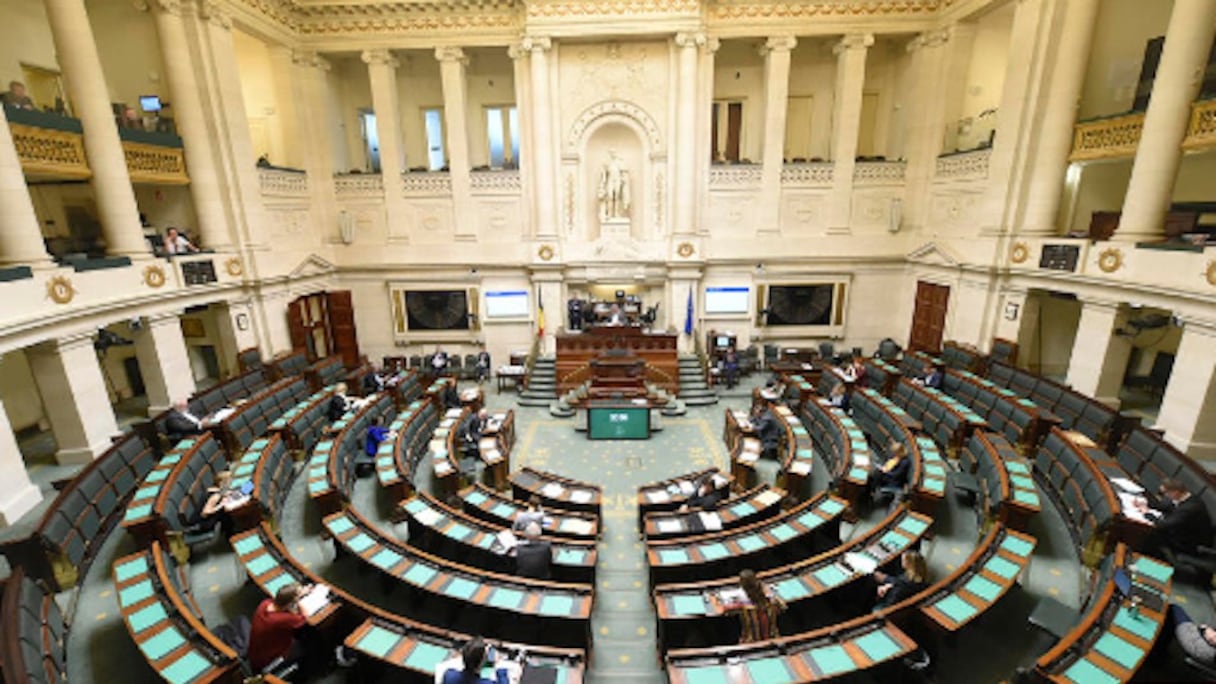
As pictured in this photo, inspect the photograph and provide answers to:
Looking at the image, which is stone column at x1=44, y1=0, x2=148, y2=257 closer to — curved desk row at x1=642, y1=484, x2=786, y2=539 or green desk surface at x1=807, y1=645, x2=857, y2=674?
curved desk row at x1=642, y1=484, x2=786, y2=539

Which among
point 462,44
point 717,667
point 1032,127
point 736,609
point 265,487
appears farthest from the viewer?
point 462,44

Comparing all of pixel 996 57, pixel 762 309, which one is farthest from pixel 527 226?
pixel 996 57

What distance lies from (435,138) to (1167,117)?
20.2 metres

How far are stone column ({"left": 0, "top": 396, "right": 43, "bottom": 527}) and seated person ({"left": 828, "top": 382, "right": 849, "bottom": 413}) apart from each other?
16.2 metres

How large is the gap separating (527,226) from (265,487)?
11687mm

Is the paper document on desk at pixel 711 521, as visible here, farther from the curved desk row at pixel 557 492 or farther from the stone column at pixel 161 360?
the stone column at pixel 161 360

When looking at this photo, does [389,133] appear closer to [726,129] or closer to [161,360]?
[161,360]

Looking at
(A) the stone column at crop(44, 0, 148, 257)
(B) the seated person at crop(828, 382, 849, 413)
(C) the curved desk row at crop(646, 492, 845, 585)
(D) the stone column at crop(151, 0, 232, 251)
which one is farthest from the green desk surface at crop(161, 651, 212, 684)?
(D) the stone column at crop(151, 0, 232, 251)

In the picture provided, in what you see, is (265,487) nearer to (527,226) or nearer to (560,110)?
(527,226)

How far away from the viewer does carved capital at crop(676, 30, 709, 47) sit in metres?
16.2

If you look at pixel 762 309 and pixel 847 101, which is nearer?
pixel 847 101

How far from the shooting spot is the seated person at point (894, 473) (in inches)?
365

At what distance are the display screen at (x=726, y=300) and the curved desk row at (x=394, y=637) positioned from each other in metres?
14.2

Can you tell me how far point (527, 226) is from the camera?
18047 mm
